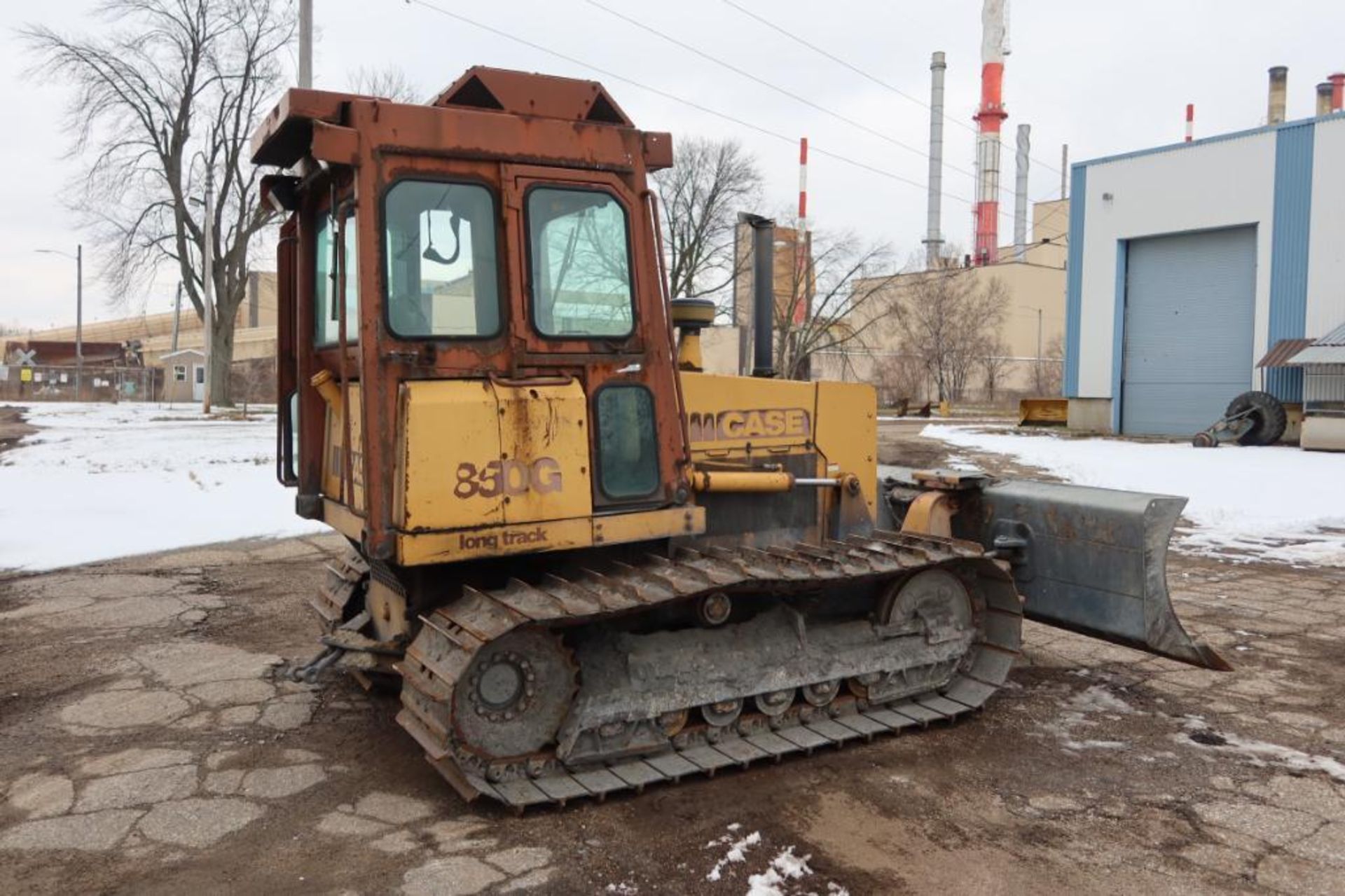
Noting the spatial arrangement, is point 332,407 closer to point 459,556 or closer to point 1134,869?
→ point 459,556

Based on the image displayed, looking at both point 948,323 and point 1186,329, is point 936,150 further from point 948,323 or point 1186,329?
point 1186,329

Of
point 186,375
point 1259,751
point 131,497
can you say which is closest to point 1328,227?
point 1259,751

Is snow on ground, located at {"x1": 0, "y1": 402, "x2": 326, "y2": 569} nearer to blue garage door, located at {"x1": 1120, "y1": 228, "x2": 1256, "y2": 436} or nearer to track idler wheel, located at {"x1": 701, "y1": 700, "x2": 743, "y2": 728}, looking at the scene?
track idler wheel, located at {"x1": 701, "y1": 700, "x2": 743, "y2": 728}

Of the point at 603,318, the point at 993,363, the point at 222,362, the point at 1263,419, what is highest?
the point at 993,363

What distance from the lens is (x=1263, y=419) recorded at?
19.8m

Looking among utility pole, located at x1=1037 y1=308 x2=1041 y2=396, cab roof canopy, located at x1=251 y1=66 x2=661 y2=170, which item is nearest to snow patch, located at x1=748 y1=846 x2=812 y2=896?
cab roof canopy, located at x1=251 y1=66 x2=661 y2=170

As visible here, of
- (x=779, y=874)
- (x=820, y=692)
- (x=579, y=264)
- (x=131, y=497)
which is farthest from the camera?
(x=131, y=497)

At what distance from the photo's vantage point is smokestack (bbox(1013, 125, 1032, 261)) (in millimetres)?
61219

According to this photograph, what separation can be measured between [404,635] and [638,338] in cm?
170

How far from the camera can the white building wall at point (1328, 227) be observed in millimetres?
20578

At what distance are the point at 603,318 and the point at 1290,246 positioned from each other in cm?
2161

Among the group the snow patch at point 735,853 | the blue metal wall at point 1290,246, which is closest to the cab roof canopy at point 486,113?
the snow patch at point 735,853

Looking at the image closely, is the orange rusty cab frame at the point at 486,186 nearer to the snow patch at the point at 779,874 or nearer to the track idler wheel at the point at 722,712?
the track idler wheel at the point at 722,712

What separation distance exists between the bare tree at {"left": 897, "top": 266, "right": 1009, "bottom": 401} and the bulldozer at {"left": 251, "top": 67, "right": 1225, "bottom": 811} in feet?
148
